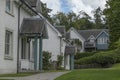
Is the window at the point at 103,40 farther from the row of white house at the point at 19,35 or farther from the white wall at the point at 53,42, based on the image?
the row of white house at the point at 19,35

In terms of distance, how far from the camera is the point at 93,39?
10962 centimetres

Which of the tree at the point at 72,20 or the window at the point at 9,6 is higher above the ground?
the tree at the point at 72,20

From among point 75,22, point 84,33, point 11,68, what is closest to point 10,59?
point 11,68

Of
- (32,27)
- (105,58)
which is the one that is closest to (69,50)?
(105,58)

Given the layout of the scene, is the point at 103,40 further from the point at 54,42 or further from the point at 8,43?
the point at 8,43

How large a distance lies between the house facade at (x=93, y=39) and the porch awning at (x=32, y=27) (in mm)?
73576

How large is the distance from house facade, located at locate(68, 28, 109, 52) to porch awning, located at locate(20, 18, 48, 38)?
7358cm

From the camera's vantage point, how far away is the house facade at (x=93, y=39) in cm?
10827

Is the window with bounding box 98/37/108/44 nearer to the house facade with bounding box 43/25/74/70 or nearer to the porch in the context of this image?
the house facade with bounding box 43/25/74/70

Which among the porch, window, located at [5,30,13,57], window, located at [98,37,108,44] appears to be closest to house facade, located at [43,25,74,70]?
the porch

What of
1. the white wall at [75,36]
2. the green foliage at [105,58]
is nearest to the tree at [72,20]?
the white wall at [75,36]

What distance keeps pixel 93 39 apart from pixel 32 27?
76523 millimetres

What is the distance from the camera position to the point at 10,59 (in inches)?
1195

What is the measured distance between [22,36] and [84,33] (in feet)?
262
